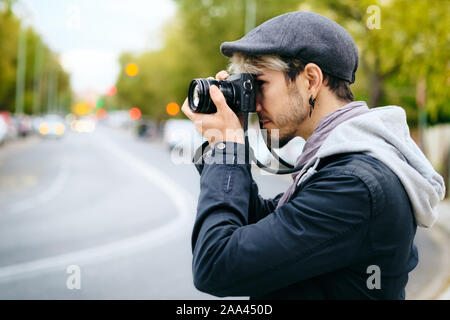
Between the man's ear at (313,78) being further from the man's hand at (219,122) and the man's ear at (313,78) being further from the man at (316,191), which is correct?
the man's hand at (219,122)

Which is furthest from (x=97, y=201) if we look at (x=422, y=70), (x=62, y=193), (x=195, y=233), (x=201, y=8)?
(x=201, y=8)

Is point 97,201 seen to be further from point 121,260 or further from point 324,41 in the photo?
point 324,41

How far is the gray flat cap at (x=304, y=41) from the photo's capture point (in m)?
1.29

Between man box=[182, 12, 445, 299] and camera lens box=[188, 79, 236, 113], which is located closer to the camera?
man box=[182, 12, 445, 299]

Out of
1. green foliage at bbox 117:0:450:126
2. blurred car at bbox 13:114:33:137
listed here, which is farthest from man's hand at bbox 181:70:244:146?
blurred car at bbox 13:114:33:137

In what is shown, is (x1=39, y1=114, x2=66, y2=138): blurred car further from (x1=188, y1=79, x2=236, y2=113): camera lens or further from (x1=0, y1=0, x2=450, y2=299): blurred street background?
(x1=188, y1=79, x2=236, y2=113): camera lens

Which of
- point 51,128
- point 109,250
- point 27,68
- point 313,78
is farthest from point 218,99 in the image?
point 27,68

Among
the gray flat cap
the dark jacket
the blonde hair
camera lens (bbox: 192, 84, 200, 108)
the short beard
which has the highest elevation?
the gray flat cap

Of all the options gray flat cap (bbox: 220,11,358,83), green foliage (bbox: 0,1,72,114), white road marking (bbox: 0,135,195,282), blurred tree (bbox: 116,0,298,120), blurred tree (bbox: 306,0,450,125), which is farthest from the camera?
green foliage (bbox: 0,1,72,114)

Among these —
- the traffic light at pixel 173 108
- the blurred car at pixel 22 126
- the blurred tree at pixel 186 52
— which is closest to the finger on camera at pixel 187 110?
the blurred tree at pixel 186 52

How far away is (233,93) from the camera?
55.3 inches

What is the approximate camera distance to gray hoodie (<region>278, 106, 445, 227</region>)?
3.90 feet

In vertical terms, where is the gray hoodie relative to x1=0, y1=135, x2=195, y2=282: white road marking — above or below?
above

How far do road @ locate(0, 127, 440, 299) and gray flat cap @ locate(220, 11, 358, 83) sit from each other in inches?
142
